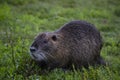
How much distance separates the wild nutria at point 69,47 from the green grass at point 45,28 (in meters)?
0.17

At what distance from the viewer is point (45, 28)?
862 centimetres

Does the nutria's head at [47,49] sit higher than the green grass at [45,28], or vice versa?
the nutria's head at [47,49]

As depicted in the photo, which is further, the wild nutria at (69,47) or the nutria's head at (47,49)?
the wild nutria at (69,47)

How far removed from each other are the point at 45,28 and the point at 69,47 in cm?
301

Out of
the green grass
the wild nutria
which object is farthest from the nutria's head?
the green grass

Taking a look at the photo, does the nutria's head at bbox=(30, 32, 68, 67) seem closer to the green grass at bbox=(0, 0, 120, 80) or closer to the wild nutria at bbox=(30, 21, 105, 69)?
the wild nutria at bbox=(30, 21, 105, 69)

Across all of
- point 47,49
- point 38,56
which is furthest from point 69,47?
point 38,56

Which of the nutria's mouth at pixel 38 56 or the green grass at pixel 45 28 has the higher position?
the nutria's mouth at pixel 38 56

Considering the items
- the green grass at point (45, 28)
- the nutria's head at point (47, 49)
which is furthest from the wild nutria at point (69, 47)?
the green grass at point (45, 28)

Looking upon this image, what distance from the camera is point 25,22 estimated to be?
871 cm

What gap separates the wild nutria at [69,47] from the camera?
525cm

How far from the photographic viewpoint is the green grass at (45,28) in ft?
17.1

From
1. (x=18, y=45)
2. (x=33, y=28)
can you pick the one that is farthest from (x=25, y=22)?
(x=18, y=45)

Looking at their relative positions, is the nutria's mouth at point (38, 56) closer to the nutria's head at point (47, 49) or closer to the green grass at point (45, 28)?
the nutria's head at point (47, 49)
